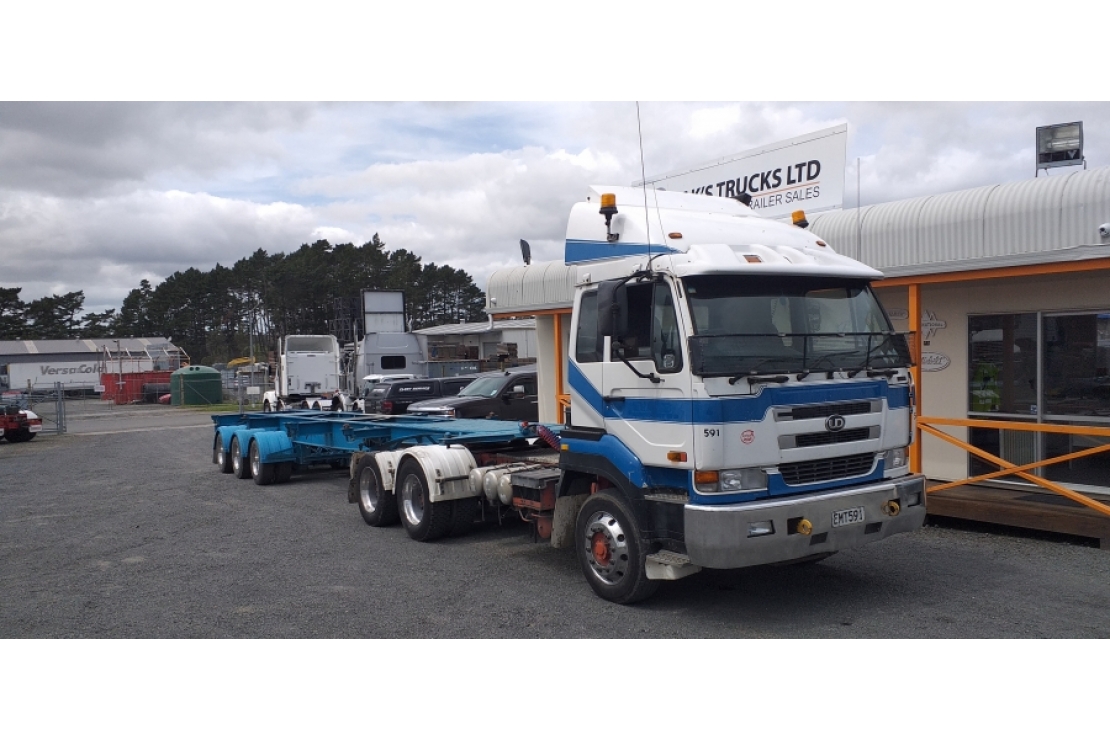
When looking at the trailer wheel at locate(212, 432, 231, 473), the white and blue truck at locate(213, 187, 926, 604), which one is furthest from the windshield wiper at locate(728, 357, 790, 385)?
the trailer wheel at locate(212, 432, 231, 473)

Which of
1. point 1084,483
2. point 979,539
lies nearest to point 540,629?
point 979,539

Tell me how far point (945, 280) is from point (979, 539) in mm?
2846

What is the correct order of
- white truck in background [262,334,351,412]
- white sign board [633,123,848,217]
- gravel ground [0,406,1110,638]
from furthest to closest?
white truck in background [262,334,351,412], white sign board [633,123,848,217], gravel ground [0,406,1110,638]

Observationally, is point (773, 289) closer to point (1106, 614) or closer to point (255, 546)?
point (1106, 614)

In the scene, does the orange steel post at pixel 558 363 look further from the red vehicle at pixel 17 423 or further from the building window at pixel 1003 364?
the red vehicle at pixel 17 423

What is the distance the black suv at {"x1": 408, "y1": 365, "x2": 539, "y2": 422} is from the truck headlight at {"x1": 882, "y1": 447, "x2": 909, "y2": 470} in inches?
402

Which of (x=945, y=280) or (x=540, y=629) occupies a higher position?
(x=945, y=280)

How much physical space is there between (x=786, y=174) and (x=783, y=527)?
352 inches

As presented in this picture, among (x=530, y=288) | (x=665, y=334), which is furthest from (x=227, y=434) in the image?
(x=665, y=334)

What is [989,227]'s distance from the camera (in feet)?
30.6

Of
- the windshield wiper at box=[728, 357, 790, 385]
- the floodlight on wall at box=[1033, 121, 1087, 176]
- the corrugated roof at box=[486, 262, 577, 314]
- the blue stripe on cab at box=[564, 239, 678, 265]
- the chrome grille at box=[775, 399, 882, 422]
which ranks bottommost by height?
the chrome grille at box=[775, 399, 882, 422]

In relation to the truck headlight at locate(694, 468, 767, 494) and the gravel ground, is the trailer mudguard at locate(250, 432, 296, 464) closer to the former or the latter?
the gravel ground

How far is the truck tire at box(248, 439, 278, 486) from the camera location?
1456cm

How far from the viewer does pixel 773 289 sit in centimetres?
651
